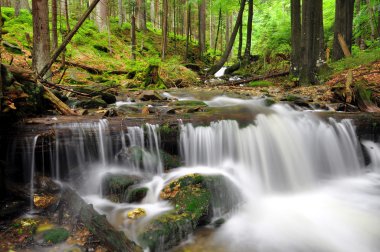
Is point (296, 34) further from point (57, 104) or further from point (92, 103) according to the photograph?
point (57, 104)

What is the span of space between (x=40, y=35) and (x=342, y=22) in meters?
13.7

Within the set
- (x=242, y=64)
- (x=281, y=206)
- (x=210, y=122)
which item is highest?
(x=242, y=64)

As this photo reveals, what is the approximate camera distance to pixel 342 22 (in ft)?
48.0

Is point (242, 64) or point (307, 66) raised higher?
point (242, 64)

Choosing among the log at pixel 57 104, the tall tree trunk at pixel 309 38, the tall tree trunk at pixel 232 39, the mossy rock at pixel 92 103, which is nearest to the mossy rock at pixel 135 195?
the log at pixel 57 104

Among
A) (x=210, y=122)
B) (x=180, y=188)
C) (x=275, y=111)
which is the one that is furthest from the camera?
(x=275, y=111)

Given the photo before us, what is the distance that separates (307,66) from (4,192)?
11108 mm

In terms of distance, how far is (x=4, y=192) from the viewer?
448 centimetres

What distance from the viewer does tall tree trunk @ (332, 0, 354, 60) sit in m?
14.3

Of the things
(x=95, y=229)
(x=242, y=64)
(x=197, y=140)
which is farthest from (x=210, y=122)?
(x=242, y=64)

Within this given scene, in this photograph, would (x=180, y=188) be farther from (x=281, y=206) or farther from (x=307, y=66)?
(x=307, y=66)

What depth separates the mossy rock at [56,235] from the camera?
3.66 m

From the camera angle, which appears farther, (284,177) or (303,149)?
(303,149)

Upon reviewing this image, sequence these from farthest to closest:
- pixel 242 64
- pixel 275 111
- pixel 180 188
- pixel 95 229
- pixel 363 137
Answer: pixel 242 64, pixel 275 111, pixel 363 137, pixel 180 188, pixel 95 229
